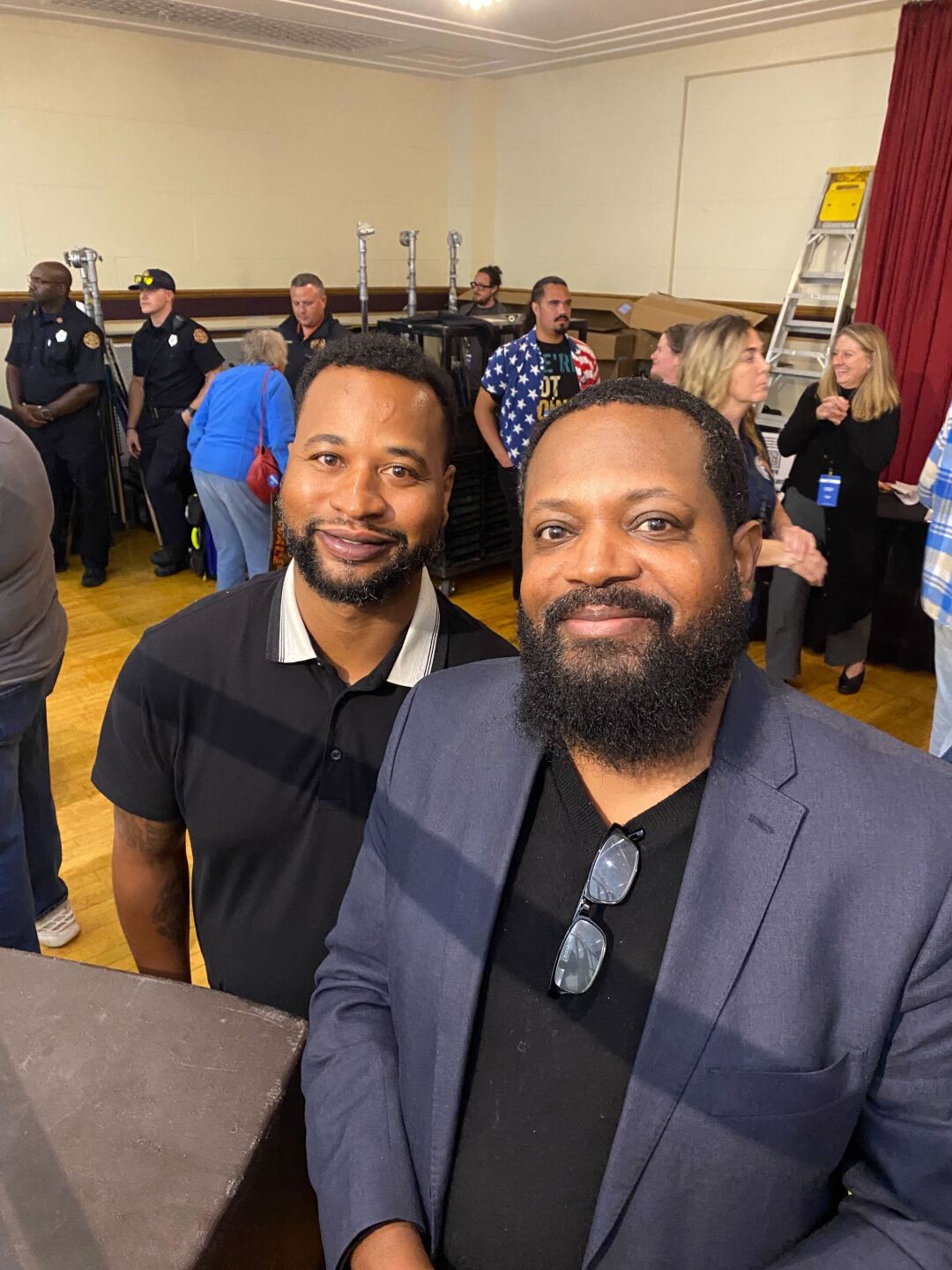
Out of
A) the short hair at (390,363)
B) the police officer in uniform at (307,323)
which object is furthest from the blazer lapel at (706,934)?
the police officer in uniform at (307,323)

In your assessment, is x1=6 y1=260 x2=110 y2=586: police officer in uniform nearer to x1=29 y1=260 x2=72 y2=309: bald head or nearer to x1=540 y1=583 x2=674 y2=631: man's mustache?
x1=29 y1=260 x2=72 y2=309: bald head

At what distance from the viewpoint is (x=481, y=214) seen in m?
7.32

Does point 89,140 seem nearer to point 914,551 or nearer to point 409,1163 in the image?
point 914,551

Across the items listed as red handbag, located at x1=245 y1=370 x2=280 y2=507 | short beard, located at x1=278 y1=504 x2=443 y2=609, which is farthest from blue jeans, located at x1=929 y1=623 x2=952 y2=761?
red handbag, located at x1=245 y1=370 x2=280 y2=507

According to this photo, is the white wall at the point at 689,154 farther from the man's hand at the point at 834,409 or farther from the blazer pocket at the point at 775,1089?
the blazer pocket at the point at 775,1089

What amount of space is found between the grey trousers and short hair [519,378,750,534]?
107 inches

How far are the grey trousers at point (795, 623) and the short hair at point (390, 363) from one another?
2.62 metres

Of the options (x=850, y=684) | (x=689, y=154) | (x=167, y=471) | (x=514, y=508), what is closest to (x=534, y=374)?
(x=514, y=508)

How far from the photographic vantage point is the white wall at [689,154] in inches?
203

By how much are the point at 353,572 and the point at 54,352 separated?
14.3ft

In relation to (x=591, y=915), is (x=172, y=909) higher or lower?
lower

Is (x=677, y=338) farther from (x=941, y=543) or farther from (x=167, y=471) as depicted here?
(x=167, y=471)

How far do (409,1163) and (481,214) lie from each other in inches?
297

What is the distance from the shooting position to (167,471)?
5008mm
